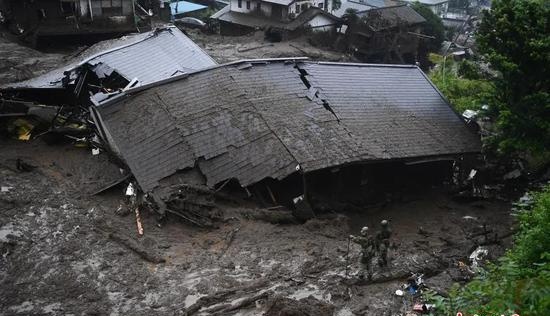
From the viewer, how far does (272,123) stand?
47.4 ft

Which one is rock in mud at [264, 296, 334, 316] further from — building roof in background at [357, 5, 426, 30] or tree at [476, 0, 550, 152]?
building roof in background at [357, 5, 426, 30]

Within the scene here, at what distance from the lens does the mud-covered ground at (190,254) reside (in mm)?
9961

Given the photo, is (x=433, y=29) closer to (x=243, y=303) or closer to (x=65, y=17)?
(x=65, y=17)

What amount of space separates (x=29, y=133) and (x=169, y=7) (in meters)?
32.0

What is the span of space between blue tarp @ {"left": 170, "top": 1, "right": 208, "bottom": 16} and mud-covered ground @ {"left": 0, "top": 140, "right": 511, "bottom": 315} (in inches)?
1406

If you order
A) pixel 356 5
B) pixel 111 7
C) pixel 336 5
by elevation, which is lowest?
pixel 336 5

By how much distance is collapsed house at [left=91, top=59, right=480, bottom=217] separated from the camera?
13.5 meters

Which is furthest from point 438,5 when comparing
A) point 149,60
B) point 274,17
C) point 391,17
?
point 149,60

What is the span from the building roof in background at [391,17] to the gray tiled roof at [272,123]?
23.1 metres

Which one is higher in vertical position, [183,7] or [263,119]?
[263,119]

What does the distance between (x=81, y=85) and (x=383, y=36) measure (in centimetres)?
2788

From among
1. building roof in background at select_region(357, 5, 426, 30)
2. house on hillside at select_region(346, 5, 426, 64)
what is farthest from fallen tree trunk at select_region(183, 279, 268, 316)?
building roof in background at select_region(357, 5, 426, 30)

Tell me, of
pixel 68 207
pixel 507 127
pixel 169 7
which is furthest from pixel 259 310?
pixel 169 7

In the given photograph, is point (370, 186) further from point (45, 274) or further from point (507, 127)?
point (45, 274)
